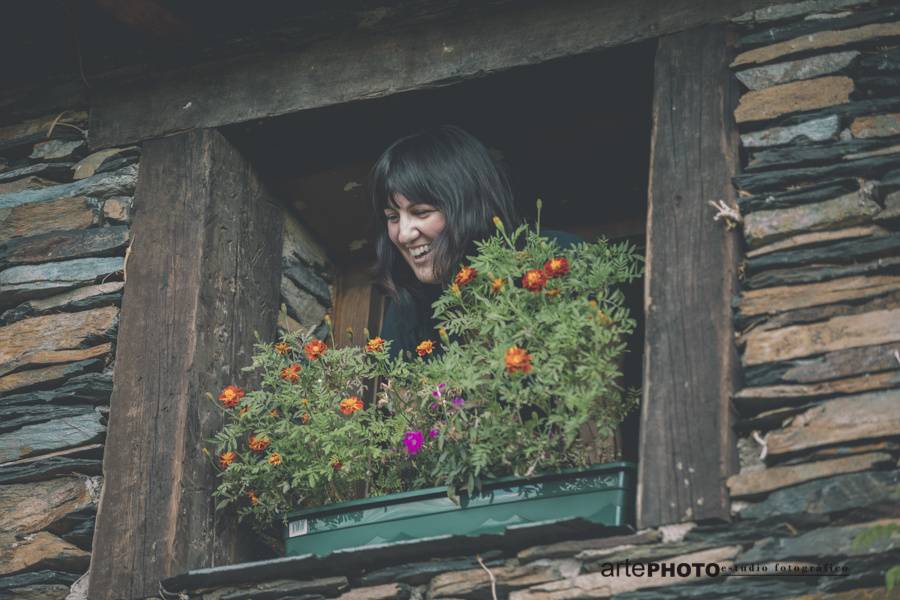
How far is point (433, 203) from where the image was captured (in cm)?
395

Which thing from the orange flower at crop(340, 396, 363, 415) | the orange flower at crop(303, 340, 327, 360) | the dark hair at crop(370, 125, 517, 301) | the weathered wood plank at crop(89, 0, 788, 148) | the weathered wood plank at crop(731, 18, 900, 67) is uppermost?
the weathered wood plank at crop(89, 0, 788, 148)

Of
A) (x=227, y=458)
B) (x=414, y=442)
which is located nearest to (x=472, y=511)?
(x=414, y=442)

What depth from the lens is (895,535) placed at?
274 centimetres

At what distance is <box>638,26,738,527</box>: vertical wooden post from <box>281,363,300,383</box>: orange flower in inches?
36.7

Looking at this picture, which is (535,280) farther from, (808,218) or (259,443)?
(259,443)

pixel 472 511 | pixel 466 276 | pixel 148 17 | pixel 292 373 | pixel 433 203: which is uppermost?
pixel 148 17

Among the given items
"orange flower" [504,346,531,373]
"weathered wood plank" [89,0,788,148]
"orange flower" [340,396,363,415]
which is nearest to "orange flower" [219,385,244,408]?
"orange flower" [340,396,363,415]

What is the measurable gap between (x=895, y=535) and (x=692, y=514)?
0.43 metres

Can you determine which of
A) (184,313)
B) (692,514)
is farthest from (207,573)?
(692,514)

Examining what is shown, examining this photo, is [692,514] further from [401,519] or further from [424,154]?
[424,154]

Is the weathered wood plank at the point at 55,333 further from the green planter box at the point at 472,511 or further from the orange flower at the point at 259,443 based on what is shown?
the green planter box at the point at 472,511

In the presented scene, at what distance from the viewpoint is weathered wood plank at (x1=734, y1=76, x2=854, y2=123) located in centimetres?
338

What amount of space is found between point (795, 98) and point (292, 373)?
1467 millimetres

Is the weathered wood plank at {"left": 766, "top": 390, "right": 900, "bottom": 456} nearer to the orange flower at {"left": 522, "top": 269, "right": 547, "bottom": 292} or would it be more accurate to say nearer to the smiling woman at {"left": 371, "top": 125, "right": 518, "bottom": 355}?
the orange flower at {"left": 522, "top": 269, "right": 547, "bottom": 292}
